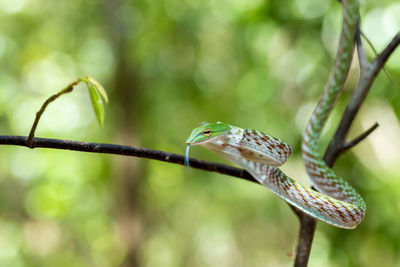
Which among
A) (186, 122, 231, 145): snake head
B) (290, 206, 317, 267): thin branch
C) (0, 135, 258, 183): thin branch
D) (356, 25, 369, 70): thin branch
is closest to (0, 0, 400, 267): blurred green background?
(356, 25, 369, 70): thin branch

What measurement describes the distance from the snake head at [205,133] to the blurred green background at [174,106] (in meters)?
1.12

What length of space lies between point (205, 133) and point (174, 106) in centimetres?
451

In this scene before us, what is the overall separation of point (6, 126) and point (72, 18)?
91.6 inches

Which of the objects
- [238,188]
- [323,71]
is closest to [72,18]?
[238,188]

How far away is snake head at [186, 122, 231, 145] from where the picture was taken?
0.99 m

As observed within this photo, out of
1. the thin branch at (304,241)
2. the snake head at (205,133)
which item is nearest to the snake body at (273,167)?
the snake head at (205,133)

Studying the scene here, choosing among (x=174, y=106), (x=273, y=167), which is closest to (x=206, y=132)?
(x=273, y=167)

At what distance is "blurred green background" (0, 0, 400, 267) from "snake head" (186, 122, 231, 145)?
1.12m

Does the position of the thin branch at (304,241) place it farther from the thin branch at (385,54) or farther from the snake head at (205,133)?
the thin branch at (385,54)

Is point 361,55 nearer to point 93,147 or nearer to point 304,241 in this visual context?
point 304,241

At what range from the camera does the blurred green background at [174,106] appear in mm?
2990

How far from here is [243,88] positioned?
3.79 m

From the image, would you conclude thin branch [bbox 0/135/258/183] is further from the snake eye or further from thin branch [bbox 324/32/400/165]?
thin branch [bbox 324/32/400/165]

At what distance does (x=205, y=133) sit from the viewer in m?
1.02
